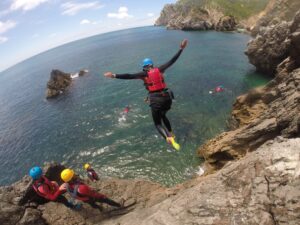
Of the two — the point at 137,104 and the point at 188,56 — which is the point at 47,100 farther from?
the point at 188,56

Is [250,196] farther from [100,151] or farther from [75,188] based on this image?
[100,151]

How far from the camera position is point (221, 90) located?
40.3 m

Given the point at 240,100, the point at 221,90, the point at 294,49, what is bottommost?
the point at 221,90

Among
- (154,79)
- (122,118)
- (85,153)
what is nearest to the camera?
(154,79)

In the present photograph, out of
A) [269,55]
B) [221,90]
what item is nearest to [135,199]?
[221,90]

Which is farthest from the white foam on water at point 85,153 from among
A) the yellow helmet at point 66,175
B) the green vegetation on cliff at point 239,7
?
the green vegetation on cliff at point 239,7

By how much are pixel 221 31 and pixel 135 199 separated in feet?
366

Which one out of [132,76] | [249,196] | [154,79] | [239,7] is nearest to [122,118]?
[154,79]

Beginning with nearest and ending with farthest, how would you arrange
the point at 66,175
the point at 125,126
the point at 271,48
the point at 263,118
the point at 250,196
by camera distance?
the point at 250,196 < the point at 66,175 < the point at 263,118 < the point at 125,126 < the point at 271,48

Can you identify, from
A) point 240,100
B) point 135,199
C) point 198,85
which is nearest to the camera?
point 135,199

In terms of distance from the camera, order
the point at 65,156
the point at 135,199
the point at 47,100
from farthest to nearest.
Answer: the point at 47,100 < the point at 65,156 < the point at 135,199

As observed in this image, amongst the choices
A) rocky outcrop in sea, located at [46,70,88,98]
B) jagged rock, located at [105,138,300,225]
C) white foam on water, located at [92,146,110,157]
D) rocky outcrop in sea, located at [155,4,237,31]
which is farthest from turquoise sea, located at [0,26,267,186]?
rocky outcrop in sea, located at [155,4,237,31]

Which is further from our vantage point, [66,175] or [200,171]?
[200,171]

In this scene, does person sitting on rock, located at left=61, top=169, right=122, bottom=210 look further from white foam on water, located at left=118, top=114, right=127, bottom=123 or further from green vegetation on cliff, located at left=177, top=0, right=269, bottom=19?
green vegetation on cliff, located at left=177, top=0, right=269, bottom=19
